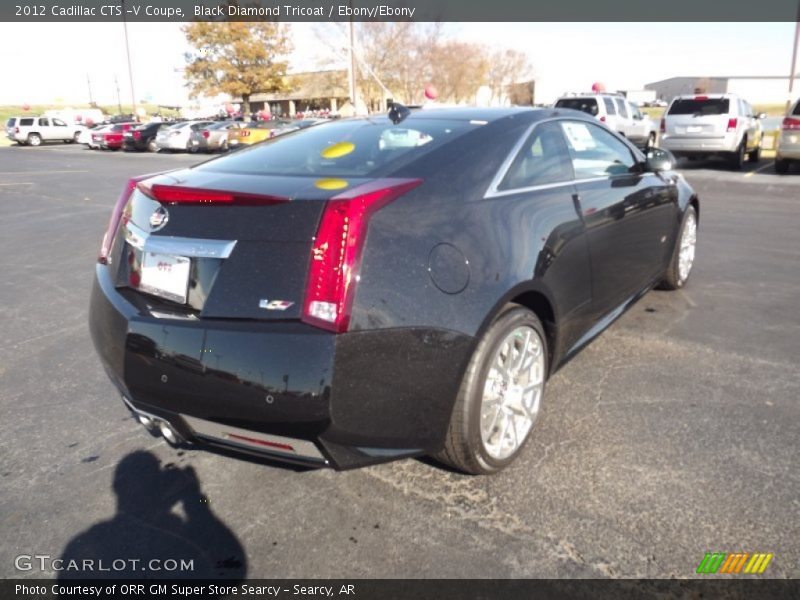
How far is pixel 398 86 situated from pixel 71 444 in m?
42.9

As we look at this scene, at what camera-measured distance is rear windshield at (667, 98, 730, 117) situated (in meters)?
15.5

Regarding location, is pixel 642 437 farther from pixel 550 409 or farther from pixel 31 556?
pixel 31 556

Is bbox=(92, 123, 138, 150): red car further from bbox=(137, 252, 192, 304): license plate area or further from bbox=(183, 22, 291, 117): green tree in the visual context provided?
bbox=(137, 252, 192, 304): license plate area

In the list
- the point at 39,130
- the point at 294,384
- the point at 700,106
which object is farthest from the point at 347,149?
the point at 39,130

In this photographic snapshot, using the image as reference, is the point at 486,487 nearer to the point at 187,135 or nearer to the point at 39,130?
the point at 187,135

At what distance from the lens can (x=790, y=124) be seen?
13.8 meters

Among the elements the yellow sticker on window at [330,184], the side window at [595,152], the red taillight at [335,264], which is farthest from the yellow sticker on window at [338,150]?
the side window at [595,152]

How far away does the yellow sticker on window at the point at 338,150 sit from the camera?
9.77 feet

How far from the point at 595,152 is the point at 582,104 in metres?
15.1

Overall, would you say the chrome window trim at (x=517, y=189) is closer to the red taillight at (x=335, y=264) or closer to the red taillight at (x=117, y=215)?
the red taillight at (x=335, y=264)

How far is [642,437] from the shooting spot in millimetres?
3141

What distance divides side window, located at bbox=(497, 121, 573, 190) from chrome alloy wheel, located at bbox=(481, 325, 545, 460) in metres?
0.71

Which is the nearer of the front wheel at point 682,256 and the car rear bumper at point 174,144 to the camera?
the front wheel at point 682,256

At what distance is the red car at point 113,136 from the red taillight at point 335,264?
31999 mm
